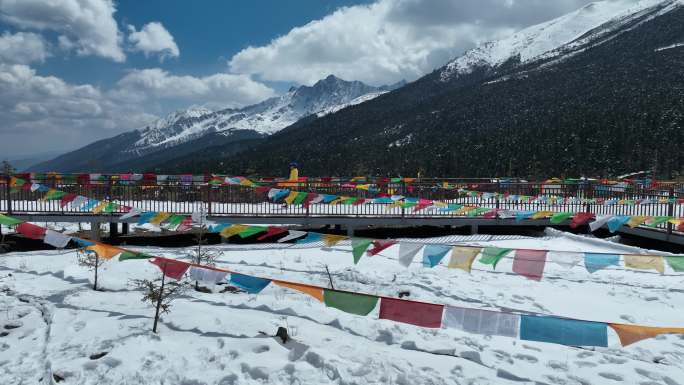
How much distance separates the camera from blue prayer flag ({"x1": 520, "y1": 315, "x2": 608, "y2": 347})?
14.9ft

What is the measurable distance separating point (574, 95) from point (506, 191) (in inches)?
5782

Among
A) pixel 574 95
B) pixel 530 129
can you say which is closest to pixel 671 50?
pixel 574 95

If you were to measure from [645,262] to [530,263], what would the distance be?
1578mm

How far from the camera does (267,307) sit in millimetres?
7148

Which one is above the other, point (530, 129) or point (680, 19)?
point (680, 19)

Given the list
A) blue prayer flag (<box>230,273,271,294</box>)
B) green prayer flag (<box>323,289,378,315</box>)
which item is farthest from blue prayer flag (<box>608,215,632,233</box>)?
blue prayer flag (<box>230,273,271,294</box>)

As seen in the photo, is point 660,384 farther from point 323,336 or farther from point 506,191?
point 506,191

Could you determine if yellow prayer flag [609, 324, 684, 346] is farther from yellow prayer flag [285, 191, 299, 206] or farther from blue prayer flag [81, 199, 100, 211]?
blue prayer flag [81, 199, 100, 211]

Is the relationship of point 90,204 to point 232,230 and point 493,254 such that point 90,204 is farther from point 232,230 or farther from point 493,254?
point 493,254

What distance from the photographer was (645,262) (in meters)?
6.77

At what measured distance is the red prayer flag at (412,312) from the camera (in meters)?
5.12

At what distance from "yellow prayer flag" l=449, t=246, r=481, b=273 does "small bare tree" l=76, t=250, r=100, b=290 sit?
605 centimetres

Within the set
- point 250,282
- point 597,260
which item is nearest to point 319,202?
point 250,282

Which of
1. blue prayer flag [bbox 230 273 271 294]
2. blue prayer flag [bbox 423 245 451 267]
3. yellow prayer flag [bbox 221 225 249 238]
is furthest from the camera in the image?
yellow prayer flag [bbox 221 225 249 238]
